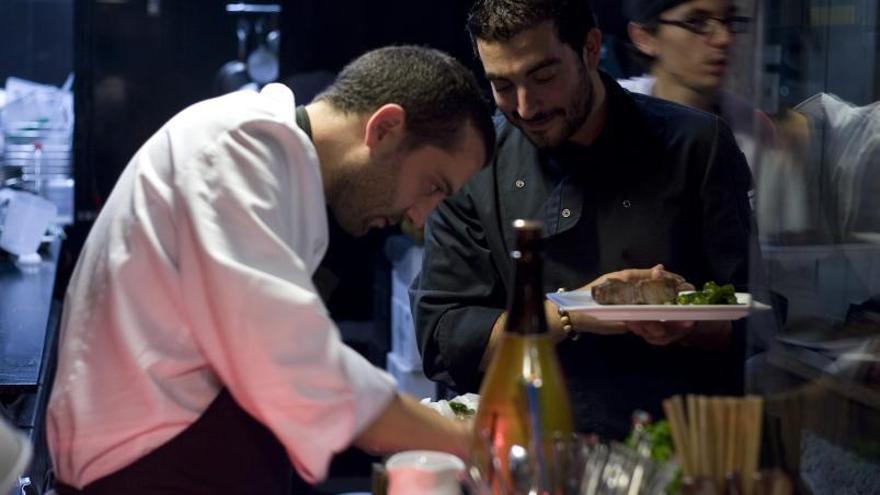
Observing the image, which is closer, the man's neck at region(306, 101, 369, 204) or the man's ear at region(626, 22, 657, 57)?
the man's neck at region(306, 101, 369, 204)

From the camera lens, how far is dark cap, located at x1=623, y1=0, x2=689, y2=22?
329 centimetres

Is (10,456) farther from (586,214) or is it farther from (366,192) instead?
(586,214)

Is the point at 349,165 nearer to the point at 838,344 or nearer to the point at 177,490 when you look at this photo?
the point at 177,490

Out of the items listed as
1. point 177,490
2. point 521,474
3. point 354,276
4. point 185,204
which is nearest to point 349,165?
point 185,204

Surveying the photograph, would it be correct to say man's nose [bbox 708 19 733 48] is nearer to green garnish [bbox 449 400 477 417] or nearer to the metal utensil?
green garnish [bbox 449 400 477 417]

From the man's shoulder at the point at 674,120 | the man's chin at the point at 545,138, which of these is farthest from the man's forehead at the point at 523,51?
the man's shoulder at the point at 674,120

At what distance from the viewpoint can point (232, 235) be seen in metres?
1.62

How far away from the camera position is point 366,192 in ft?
6.36

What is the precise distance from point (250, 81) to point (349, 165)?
156 inches

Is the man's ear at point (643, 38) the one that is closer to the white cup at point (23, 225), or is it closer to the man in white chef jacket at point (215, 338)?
the man in white chef jacket at point (215, 338)

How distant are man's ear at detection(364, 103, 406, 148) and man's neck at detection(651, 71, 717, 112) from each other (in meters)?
1.50

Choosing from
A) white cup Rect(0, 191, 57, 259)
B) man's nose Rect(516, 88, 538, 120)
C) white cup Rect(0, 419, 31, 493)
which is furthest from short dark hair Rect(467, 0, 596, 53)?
white cup Rect(0, 191, 57, 259)

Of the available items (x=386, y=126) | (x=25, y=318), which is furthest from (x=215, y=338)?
(x=25, y=318)

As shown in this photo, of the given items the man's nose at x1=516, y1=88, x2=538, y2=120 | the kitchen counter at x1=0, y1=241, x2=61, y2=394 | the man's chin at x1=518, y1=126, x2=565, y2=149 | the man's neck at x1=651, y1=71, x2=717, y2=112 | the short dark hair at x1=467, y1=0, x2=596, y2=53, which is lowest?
the kitchen counter at x1=0, y1=241, x2=61, y2=394
